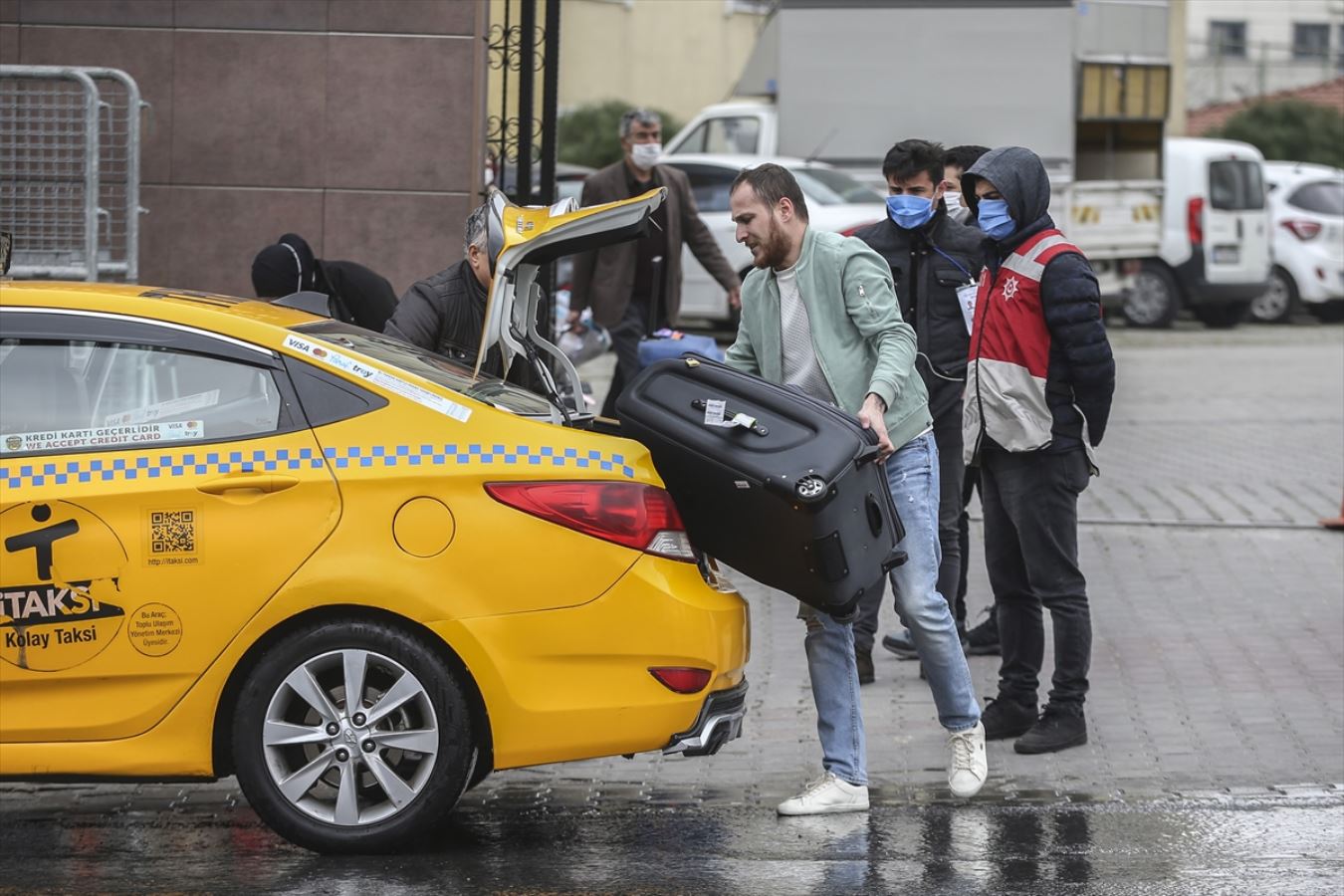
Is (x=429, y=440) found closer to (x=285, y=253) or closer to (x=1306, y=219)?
(x=285, y=253)

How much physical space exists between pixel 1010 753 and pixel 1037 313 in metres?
1.45

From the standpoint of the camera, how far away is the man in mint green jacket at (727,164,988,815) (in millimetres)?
5852

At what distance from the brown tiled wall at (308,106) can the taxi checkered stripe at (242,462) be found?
219 inches

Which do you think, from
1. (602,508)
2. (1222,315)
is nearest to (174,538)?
(602,508)

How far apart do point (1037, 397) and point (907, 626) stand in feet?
2.95

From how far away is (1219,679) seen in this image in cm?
755

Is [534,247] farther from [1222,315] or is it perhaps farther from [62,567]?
[1222,315]

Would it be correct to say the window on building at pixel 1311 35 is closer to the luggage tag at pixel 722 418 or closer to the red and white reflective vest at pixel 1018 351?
the red and white reflective vest at pixel 1018 351

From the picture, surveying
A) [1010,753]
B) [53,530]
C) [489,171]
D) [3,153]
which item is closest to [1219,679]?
[1010,753]

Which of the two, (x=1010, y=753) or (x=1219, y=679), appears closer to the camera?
(x=1010, y=753)

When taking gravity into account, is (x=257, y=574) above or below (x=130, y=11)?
below

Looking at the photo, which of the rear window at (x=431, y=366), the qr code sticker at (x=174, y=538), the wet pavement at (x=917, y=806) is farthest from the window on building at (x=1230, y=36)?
the qr code sticker at (x=174, y=538)

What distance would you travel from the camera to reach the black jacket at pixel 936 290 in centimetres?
730

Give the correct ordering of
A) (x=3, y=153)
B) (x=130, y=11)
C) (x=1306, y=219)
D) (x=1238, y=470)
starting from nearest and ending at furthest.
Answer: (x=3, y=153)
(x=130, y=11)
(x=1238, y=470)
(x=1306, y=219)
